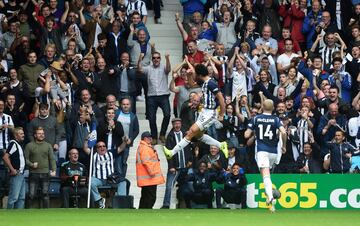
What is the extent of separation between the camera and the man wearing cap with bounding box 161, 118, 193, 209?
3009cm

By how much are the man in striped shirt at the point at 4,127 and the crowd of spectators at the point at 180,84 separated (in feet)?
0.08

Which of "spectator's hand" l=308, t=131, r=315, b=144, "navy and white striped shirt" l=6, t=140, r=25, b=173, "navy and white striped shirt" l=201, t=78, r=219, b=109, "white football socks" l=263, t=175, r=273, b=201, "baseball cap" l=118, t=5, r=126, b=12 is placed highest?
"baseball cap" l=118, t=5, r=126, b=12

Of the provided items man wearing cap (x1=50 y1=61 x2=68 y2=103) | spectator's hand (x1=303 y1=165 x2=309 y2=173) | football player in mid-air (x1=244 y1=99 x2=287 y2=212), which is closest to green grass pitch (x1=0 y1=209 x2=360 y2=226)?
football player in mid-air (x1=244 y1=99 x2=287 y2=212)

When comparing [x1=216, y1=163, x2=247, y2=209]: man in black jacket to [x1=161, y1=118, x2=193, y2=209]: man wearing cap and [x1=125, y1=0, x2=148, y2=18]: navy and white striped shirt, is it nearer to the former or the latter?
[x1=161, y1=118, x2=193, y2=209]: man wearing cap

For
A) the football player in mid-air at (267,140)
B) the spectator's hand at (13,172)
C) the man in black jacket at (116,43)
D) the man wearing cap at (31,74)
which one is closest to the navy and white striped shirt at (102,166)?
the spectator's hand at (13,172)

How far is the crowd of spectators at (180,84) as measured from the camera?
29.8 metres

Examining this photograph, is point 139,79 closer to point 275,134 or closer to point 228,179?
point 228,179

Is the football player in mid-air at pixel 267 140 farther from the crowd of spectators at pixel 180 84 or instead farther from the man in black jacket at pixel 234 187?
the crowd of spectators at pixel 180 84

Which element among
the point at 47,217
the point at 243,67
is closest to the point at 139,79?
the point at 243,67

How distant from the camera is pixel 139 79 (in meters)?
32.4

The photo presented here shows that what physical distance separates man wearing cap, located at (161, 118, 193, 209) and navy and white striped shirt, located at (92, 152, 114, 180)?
1.40 metres

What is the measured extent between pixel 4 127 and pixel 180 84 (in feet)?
16.5

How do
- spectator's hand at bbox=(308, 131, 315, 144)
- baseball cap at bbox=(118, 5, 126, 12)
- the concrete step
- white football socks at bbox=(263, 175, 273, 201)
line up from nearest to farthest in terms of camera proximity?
white football socks at bbox=(263, 175, 273, 201) < spectator's hand at bbox=(308, 131, 315, 144) < the concrete step < baseball cap at bbox=(118, 5, 126, 12)

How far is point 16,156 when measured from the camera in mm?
28859
